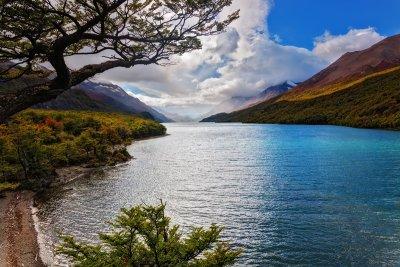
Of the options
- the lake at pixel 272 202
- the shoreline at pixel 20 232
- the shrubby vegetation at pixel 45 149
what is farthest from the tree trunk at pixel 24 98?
the shrubby vegetation at pixel 45 149

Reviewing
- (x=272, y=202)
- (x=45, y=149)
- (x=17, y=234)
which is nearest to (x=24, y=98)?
(x=17, y=234)

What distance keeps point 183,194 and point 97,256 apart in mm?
39377

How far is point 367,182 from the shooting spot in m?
58.8

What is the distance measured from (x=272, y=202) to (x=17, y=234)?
29492 mm

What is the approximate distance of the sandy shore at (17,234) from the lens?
31.6m

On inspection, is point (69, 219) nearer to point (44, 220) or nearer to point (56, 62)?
point (44, 220)

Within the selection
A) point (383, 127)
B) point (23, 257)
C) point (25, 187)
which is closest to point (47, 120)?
point (25, 187)

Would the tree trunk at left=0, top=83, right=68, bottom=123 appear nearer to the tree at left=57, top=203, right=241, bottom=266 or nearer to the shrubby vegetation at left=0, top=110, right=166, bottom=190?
the tree at left=57, top=203, right=241, bottom=266

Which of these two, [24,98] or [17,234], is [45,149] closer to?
[17,234]

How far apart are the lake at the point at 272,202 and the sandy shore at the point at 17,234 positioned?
1673 mm

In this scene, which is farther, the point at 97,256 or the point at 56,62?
the point at 97,256

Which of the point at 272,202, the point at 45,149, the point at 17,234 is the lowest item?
the point at 17,234

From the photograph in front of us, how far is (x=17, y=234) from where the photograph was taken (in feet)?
126

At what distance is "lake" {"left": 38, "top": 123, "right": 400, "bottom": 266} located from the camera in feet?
110
